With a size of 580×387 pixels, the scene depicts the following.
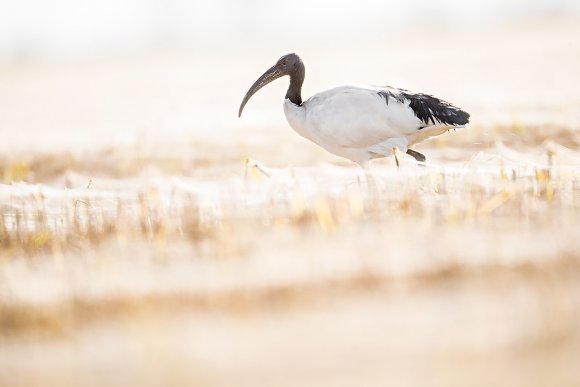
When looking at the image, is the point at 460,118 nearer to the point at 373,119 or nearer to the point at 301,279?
the point at 373,119

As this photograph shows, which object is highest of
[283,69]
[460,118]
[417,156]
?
[283,69]

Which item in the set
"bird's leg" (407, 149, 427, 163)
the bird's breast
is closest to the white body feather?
the bird's breast

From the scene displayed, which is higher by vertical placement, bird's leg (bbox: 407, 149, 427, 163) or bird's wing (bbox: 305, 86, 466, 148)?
bird's wing (bbox: 305, 86, 466, 148)

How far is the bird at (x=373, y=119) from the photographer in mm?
A: 9375

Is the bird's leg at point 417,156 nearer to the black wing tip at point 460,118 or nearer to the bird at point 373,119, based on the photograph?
the bird at point 373,119

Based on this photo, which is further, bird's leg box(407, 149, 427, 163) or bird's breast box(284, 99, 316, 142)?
bird's leg box(407, 149, 427, 163)

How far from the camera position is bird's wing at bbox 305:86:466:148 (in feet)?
30.7

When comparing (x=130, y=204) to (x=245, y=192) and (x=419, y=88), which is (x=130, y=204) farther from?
(x=419, y=88)

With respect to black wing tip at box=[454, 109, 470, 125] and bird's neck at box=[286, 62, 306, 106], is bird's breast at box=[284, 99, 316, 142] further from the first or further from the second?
black wing tip at box=[454, 109, 470, 125]

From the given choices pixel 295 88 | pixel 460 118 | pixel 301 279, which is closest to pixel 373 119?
pixel 460 118

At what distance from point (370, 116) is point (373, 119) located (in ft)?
0.14

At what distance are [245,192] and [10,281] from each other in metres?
3.23

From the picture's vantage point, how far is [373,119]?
9.38 metres

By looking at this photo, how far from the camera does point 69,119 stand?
23.1 m
